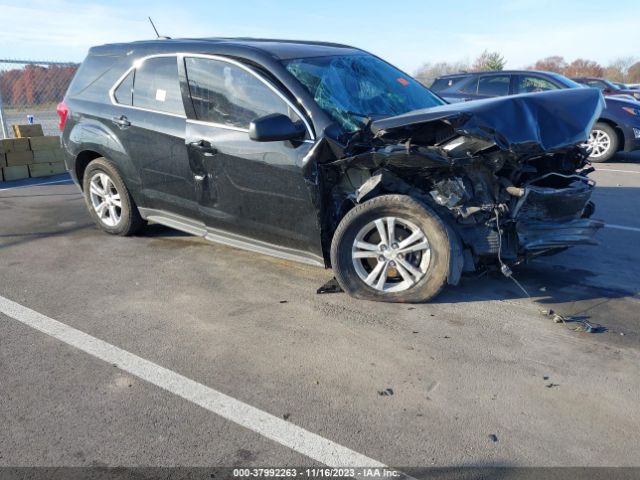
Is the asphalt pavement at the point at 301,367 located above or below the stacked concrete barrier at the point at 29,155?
below

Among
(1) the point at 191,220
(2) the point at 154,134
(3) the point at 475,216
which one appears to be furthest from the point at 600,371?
(2) the point at 154,134

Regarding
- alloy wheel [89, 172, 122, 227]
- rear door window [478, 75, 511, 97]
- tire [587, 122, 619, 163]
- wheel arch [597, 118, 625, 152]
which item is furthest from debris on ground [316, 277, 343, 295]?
wheel arch [597, 118, 625, 152]

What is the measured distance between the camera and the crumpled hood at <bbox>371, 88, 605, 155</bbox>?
360 centimetres

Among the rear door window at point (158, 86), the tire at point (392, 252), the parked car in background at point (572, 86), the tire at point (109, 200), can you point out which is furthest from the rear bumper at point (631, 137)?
the tire at point (109, 200)

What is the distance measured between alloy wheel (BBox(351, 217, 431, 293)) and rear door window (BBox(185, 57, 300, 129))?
3.28 ft

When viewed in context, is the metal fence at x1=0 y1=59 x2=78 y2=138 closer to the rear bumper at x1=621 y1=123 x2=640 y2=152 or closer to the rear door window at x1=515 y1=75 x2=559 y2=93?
the rear door window at x1=515 y1=75 x2=559 y2=93

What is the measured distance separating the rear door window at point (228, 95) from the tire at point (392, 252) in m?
0.90

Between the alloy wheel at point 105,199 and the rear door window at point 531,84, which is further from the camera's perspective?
the rear door window at point 531,84

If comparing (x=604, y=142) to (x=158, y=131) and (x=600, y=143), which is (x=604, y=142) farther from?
(x=158, y=131)

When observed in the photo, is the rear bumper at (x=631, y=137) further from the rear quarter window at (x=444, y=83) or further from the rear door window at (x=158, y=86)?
the rear door window at (x=158, y=86)

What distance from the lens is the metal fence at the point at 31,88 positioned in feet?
35.8

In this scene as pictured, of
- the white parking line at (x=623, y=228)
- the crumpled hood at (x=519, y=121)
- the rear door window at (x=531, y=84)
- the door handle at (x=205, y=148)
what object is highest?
the rear door window at (x=531, y=84)

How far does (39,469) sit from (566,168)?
161 inches

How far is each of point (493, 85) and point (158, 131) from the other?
26.4ft
